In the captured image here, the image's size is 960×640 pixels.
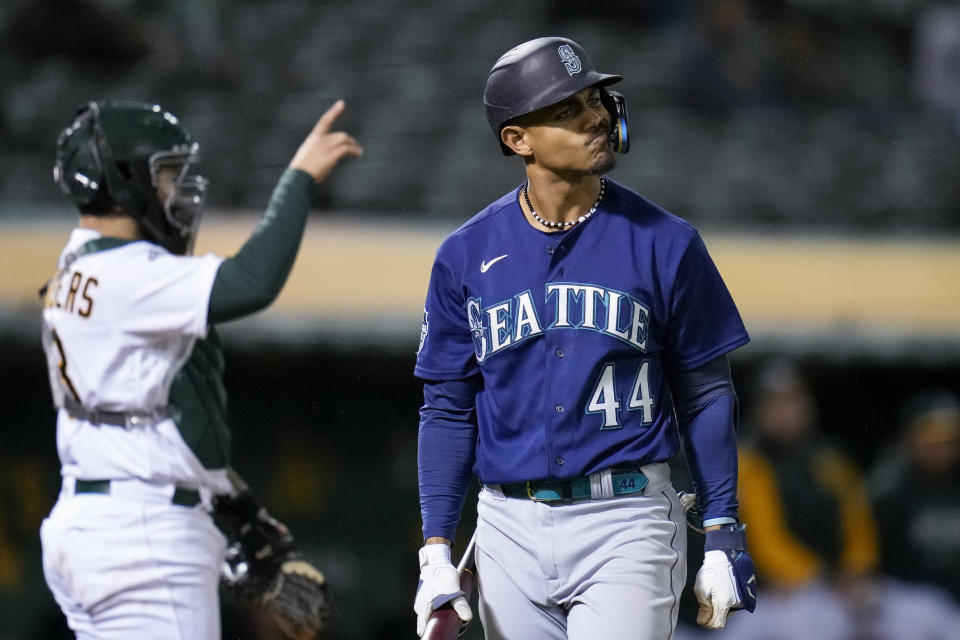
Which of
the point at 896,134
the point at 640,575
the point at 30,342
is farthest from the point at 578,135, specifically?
the point at 896,134

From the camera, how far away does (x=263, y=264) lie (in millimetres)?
2988

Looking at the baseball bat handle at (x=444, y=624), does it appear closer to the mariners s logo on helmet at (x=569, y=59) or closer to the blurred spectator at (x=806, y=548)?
the mariners s logo on helmet at (x=569, y=59)

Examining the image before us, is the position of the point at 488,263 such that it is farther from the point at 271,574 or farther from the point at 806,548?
the point at 806,548

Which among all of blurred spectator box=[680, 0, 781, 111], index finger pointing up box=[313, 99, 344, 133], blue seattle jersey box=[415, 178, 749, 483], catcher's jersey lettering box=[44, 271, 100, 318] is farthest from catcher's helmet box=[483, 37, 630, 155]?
blurred spectator box=[680, 0, 781, 111]

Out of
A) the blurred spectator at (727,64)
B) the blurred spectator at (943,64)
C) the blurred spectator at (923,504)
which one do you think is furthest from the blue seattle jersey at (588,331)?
the blurred spectator at (943,64)

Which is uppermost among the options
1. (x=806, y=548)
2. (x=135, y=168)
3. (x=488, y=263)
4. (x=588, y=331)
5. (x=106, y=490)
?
(x=135, y=168)

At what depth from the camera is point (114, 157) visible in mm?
3061

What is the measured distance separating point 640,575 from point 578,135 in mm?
824

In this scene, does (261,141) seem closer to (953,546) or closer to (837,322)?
(837,322)

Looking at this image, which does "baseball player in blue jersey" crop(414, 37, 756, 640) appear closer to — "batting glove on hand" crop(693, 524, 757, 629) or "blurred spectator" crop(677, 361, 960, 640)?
"batting glove on hand" crop(693, 524, 757, 629)

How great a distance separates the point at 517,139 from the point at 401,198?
12.9 feet

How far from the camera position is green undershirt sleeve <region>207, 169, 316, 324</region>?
2930 millimetres

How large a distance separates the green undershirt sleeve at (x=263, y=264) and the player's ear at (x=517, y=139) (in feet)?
2.04

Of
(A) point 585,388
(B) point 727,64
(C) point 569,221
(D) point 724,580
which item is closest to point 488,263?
(C) point 569,221
